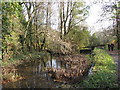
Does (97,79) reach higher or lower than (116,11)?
lower

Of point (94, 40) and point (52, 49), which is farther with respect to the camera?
point (94, 40)

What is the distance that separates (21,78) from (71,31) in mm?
11402

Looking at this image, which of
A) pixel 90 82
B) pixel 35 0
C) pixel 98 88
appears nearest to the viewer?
pixel 98 88

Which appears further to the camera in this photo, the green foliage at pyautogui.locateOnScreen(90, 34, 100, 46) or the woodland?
the green foliage at pyautogui.locateOnScreen(90, 34, 100, 46)

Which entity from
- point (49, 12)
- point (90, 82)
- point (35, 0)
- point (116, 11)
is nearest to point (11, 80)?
point (90, 82)

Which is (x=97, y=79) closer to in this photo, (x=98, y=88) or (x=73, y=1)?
(x=98, y=88)

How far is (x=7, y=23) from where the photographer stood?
7004mm

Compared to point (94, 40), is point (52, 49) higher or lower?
lower

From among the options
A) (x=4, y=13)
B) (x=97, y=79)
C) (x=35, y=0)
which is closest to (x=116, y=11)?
(x=97, y=79)

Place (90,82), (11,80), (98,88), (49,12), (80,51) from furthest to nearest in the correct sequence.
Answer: (80,51) < (49,12) < (11,80) < (90,82) < (98,88)

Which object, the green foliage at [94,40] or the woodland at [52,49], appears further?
the green foliage at [94,40]

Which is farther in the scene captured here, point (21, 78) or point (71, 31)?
point (71, 31)

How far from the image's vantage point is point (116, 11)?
17.6ft

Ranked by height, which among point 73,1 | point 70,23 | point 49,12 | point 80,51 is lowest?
point 80,51
